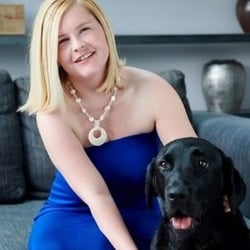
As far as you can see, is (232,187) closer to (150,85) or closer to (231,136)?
(150,85)

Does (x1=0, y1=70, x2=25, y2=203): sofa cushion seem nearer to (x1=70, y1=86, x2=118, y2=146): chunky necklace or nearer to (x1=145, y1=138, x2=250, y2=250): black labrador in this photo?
(x1=70, y1=86, x2=118, y2=146): chunky necklace

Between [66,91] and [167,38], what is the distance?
1.20 m

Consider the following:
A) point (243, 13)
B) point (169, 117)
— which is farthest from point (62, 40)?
point (243, 13)

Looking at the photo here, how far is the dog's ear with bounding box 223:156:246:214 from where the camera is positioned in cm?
145

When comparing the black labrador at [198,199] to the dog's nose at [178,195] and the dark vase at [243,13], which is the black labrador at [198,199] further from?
the dark vase at [243,13]

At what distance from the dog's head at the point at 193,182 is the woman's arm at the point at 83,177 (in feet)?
0.78

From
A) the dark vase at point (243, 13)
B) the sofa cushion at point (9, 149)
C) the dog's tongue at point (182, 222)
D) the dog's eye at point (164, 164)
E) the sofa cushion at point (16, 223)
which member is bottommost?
the sofa cushion at point (16, 223)

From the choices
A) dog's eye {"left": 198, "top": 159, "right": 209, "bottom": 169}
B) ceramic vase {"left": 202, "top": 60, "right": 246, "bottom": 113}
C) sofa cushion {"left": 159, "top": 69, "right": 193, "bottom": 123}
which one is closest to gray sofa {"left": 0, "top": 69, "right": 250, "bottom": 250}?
sofa cushion {"left": 159, "top": 69, "right": 193, "bottom": 123}

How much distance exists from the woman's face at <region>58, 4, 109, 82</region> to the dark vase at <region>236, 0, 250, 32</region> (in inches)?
58.4

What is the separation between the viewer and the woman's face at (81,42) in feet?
5.79

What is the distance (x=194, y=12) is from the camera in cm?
323

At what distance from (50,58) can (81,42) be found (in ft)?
0.31

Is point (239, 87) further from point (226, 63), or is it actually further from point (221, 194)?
point (221, 194)

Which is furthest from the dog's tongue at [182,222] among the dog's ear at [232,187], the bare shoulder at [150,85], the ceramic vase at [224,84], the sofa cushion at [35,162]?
the ceramic vase at [224,84]
